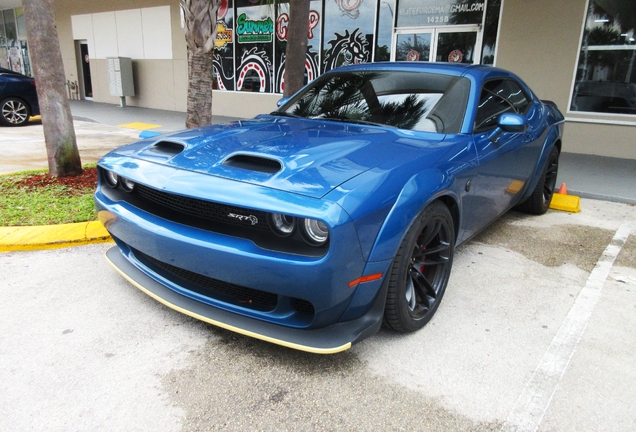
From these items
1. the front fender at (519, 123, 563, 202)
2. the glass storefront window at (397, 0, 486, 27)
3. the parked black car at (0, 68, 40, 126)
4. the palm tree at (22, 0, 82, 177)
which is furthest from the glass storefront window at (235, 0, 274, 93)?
the front fender at (519, 123, 563, 202)

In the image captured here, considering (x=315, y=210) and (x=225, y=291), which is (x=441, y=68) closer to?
(x=315, y=210)

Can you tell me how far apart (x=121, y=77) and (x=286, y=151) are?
48.3ft

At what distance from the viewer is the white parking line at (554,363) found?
2.13 meters

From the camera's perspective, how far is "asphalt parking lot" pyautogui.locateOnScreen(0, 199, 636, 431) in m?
2.10

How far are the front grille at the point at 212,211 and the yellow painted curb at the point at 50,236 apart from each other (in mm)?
1759

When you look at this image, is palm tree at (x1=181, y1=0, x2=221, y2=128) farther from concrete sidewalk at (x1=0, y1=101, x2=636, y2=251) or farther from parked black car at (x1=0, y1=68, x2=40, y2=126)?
parked black car at (x1=0, y1=68, x2=40, y2=126)

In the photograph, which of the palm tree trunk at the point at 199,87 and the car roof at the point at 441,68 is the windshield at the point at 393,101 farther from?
the palm tree trunk at the point at 199,87

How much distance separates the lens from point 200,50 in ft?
18.2

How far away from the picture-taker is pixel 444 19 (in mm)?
10000

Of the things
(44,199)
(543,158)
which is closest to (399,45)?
(543,158)

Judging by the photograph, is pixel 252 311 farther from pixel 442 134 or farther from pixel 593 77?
pixel 593 77

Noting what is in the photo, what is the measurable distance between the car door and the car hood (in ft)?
1.65

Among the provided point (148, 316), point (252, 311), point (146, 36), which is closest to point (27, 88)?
point (146, 36)

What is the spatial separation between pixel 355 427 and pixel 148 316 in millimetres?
1483
